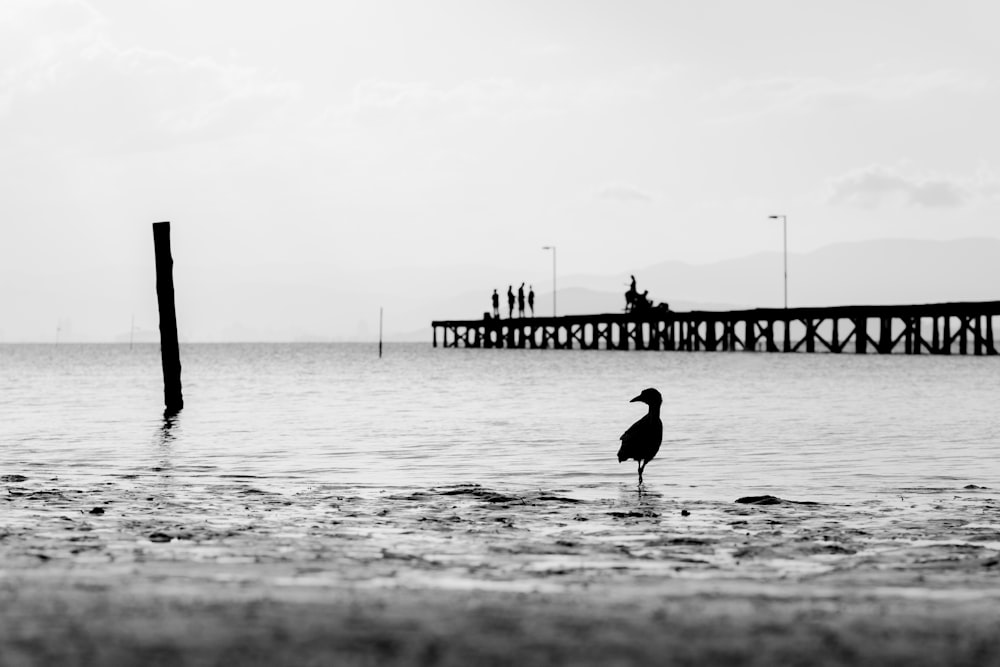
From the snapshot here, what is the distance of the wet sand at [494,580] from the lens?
4.28 metres

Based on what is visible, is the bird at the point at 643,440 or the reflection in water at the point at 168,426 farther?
the reflection in water at the point at 168,426

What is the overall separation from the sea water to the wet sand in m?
2.52

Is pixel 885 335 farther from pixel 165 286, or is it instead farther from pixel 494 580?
pixel 494 580

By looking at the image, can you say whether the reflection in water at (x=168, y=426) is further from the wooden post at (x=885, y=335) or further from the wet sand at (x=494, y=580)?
the wooden post at (x=885, y=335)

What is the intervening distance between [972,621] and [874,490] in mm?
7904

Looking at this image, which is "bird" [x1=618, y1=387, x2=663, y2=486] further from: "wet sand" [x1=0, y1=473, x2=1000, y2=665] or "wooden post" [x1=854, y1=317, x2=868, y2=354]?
"wooden post" [x1=854, y1=317, x2=868, y2=354]

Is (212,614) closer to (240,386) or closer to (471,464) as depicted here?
(471,464)

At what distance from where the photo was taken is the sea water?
14000 mm

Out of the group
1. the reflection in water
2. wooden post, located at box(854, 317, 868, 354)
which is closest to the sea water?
the reflection in water

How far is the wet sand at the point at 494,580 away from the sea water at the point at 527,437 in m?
2.52

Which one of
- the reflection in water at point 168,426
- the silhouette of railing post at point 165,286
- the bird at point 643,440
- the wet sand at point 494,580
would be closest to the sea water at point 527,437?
the reflection in water at point 168,426

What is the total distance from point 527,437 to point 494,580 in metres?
14.5

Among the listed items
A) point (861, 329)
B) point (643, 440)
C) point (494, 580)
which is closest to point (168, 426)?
point (643, 440)

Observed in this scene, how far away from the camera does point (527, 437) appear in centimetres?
2091
